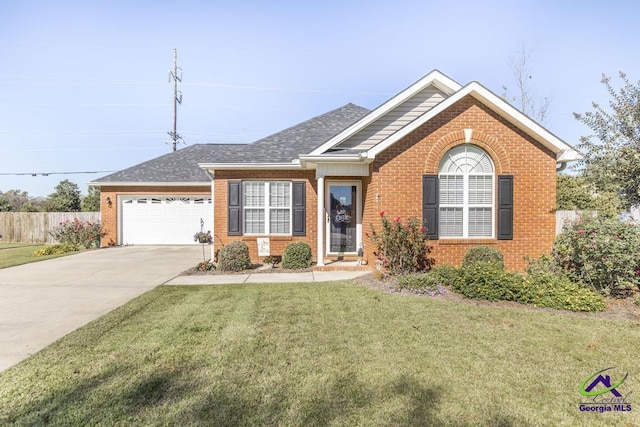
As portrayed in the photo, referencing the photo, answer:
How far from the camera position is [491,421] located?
265 cm

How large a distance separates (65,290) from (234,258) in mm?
3797

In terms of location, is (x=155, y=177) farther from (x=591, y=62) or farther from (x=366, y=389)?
(x=591, y=62)

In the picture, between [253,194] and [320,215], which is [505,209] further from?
[253,194]

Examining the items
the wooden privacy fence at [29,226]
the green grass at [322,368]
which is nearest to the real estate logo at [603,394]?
the green grass at [322,368]

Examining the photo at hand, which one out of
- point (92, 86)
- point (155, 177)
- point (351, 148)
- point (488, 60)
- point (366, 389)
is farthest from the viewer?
point (92, 86)

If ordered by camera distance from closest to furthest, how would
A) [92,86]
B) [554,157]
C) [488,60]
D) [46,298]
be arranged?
[46,298]
[554,157]
[488,60]
[92,86]

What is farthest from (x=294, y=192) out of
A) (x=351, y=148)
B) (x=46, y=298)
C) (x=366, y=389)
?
(x=366, y=389)

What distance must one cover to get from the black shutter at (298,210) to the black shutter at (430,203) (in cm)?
394

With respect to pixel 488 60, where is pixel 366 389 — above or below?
below

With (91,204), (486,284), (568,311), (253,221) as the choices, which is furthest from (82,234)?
(568,311)

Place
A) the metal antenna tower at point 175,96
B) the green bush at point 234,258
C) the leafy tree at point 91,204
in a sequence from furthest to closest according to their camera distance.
→ the metal antenna tower at point 175,96
the leafy tree at point 91,204
the green bush at point 234,258

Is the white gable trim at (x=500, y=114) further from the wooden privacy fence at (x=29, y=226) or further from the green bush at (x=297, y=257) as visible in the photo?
the wooden privacy fence at (x=29, y=226)

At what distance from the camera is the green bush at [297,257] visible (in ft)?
31.1

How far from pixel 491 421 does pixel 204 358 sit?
291cm
